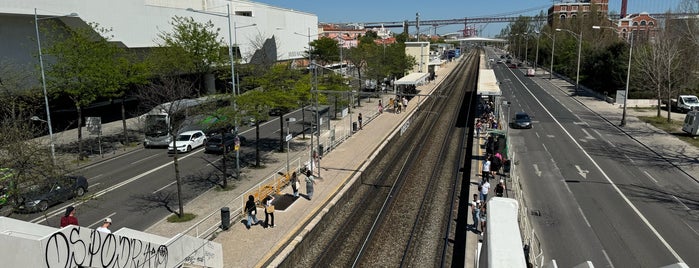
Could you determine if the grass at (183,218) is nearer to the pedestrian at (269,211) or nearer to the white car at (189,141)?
the pedestrian at (269,211)

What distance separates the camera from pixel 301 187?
76.4 feet

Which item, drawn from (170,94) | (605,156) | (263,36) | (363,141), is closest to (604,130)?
(605,156)

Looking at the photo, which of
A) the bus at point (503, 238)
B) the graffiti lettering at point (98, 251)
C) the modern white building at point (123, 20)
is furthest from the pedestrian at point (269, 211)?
the modern white building at point (123, 20)

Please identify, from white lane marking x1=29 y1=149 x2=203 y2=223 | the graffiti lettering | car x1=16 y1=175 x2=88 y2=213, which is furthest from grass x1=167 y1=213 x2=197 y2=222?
the graffiti lettering

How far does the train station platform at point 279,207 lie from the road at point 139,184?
140 cm

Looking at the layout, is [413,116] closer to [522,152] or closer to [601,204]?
[522,152]

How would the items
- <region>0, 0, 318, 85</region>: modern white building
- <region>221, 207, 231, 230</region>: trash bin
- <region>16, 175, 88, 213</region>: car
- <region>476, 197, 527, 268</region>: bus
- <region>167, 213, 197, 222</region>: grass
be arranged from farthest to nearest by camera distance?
1. <region>0, 0, 318, 85</region>: modern white building
2. <region>167, 213, 197, 222</region>: grass
3. <region>16, 175, 88, 213</region>: car
4. <region>221, 207, 231, 230</region>: trash bin
5. <region>476, 197, 527, 268</region>: bus

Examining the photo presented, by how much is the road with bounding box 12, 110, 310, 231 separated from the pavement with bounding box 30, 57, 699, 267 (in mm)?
1222

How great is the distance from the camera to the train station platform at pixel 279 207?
1614 centimetres

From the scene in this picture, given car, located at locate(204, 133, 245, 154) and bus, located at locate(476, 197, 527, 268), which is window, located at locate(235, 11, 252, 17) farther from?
bus, located at locate(476, 197, 527, 268)

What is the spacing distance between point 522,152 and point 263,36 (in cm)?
5549

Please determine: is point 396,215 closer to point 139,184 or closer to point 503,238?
point 503,238

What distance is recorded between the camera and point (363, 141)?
3434 cm

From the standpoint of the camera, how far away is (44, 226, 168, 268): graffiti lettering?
872 centimetres
